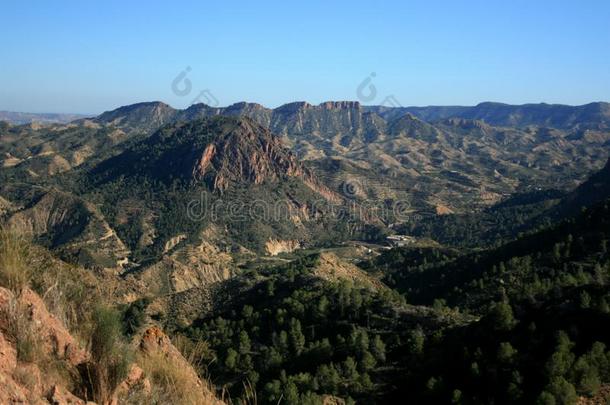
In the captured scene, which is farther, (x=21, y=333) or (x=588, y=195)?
(x=588, y=195)

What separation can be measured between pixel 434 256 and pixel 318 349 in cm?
6996

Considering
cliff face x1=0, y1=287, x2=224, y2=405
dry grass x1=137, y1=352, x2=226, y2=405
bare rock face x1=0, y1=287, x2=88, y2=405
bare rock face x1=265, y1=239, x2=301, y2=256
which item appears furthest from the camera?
bare rock face x1=265, y1=239, x2=301, y2=256

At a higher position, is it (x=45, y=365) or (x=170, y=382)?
(x=45, y=365)

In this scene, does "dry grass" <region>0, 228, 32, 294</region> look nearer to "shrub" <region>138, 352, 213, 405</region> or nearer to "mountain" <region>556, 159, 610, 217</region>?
"shrub" <region>138, 352, 213, 405</region>

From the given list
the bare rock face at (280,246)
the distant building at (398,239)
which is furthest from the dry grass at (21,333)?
the distant building at (398,239)

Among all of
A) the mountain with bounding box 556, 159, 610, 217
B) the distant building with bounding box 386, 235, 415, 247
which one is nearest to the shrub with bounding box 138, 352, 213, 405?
the mountain with bounding box 556, 159, 610, 217

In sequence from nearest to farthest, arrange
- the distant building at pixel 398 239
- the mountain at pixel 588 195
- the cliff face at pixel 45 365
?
the cliff face at pixel 45 365
the mountain at pixel 588 195
the distant building at pixel 398 239

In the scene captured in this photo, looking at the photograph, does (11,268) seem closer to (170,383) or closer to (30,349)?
(30,349)

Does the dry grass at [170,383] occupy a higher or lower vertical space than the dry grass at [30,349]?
lower

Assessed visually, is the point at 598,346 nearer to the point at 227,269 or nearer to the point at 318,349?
the point at 318,349

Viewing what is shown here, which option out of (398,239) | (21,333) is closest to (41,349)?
(21,333)

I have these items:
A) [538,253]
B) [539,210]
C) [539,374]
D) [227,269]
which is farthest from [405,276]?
[539,210]

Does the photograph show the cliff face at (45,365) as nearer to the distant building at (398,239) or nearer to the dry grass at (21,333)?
the dry grass at (21,333)

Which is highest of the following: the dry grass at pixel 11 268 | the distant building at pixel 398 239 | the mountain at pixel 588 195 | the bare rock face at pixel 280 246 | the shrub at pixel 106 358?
the dry grass at pixel 11 268
